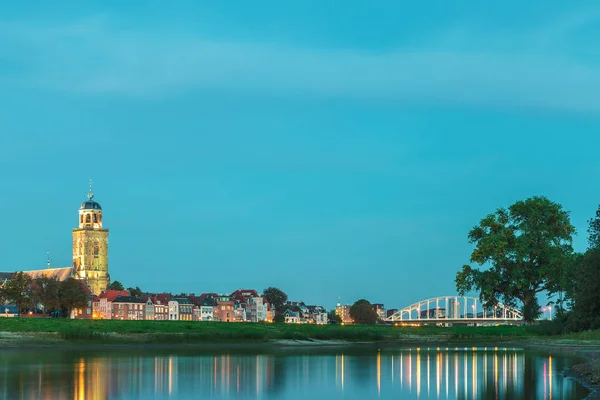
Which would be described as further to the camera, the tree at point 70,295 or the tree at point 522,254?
the tree at point 70,295

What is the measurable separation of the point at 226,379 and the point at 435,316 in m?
142

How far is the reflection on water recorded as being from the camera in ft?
95.5

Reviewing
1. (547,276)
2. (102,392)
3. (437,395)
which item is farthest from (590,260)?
(102,392)

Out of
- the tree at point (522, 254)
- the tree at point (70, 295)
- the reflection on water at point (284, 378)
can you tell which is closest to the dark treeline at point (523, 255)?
the tree at point (522, 254)

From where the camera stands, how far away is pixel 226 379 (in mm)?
35688

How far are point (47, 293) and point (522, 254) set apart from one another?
7469cm

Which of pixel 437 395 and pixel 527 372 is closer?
pixel 437 395

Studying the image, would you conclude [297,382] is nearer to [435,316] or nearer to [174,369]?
[174,369]

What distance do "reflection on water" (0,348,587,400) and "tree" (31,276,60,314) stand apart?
277ft

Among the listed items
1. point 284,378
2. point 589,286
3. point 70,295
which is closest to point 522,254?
point 589,286

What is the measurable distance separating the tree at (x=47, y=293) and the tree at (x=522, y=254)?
2697 inches

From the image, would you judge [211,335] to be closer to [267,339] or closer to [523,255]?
[267,339]

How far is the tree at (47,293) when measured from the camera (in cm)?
13138

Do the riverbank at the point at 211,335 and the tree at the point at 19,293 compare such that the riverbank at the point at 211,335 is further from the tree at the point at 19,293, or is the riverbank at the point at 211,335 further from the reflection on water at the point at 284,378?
the tree at the point at 19,293
